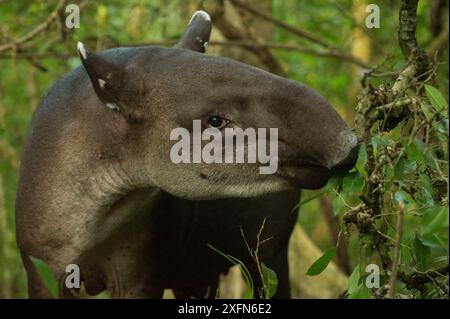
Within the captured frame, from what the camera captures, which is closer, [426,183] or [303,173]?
[426,183]

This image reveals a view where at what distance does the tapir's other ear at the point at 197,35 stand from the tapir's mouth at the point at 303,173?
1027 mm

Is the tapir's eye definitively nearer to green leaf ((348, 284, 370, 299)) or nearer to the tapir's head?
the tapir's head

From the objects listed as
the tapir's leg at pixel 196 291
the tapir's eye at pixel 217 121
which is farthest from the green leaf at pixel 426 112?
the tapir's leg at pixel 196 291

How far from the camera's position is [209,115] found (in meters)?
4.03

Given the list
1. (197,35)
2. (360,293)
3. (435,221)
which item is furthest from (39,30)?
(435,221)

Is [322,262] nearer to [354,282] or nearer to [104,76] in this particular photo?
[354,282]

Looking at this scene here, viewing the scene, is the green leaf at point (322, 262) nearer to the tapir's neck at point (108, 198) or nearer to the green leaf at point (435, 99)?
the green leaf at point (435, 99)

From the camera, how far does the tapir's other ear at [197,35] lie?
459 cm

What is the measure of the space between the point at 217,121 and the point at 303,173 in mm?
489

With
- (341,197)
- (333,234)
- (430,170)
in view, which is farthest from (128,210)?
(333,234)

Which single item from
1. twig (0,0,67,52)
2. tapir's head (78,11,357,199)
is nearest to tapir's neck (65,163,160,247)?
tapir's head (78,11,357,199)

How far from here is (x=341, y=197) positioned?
3.34 meters
